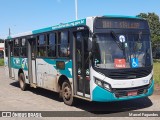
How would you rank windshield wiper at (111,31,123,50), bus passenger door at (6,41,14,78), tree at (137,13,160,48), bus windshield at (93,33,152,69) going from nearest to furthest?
bus windshield at (93,33,152,69), windshield wiper at (111,31,123,50), bus passenger door at (6,41,14,78), tree at (137,13,160,48)

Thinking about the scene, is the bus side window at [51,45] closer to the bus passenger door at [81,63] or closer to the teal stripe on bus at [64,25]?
the teal stripe on bus at [64,25]

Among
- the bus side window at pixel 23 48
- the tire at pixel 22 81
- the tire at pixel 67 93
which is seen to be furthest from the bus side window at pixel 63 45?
the tire at pixel 22 81

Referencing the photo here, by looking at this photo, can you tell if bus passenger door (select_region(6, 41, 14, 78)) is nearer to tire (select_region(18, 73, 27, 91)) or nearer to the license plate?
tire (select_region(18, 73, 27, 91))

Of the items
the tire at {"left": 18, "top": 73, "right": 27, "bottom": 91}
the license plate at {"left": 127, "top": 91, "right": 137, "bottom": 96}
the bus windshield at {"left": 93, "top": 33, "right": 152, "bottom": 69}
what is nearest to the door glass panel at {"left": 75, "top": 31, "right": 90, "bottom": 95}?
the bus windshield at {"left": 93, "top": 33, "right": 152, "bottom": 69}

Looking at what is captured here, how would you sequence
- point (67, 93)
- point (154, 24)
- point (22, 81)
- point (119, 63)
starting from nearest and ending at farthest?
point (119, 63) < point (67, 93) < point (22, 81) < point (154, 24)

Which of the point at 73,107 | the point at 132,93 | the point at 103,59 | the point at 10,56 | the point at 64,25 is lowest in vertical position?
the point at 73,107

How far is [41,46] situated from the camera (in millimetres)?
13805

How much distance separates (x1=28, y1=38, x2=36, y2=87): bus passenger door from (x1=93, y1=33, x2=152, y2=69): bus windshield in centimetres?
542

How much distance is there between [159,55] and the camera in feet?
224

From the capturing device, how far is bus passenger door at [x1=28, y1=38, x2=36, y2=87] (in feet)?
48.3

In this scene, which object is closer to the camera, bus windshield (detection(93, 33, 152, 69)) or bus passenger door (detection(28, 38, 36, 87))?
bus windshield (detection(93, 33, 152, 69))

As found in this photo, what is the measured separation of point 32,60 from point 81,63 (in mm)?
4879

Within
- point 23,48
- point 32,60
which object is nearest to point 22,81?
point 23,48

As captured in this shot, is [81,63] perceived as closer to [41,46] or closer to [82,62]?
[82,62]
